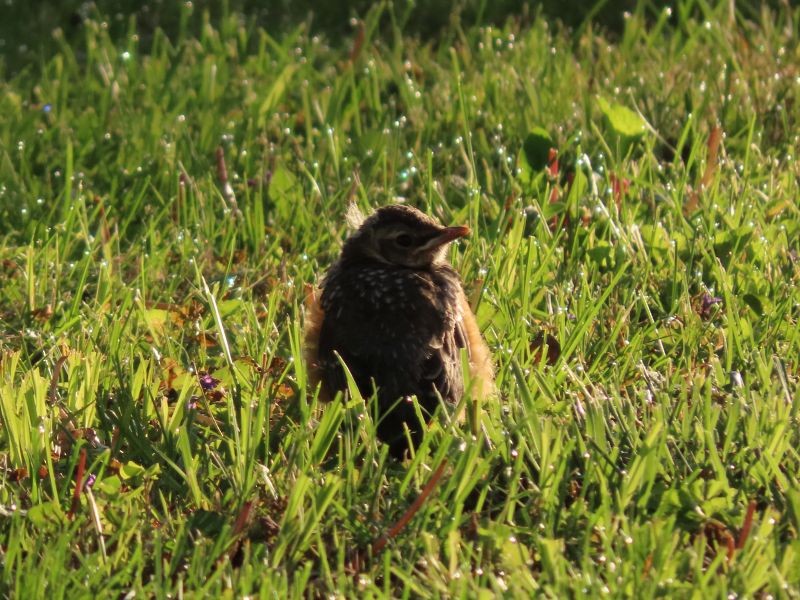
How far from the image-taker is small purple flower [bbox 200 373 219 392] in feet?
17.0

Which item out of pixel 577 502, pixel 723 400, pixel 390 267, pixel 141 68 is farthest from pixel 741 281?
pixel 141 68

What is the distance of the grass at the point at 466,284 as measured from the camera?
4125 millimetres

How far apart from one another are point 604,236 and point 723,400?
138 centimetres

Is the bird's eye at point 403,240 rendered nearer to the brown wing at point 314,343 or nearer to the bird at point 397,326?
the bird at point 397,326

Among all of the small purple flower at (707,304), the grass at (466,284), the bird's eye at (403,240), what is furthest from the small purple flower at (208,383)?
the small purple flower at (707,304)

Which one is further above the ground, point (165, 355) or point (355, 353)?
point (355, 353)

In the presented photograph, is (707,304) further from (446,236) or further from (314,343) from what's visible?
(314,343)

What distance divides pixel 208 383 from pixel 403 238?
93cm

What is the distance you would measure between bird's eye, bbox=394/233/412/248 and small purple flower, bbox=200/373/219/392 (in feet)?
2.87

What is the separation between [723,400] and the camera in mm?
4953

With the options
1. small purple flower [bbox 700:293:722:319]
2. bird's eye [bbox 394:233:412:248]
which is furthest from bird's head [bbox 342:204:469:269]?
small purple flower [bbox 700:293:722:319]

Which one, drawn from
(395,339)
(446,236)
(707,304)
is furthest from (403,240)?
(707,304)

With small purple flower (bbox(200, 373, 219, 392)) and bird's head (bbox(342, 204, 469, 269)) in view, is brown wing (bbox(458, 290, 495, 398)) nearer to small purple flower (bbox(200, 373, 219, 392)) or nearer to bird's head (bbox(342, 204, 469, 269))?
bird's head (bbox(342, 204, 469, 269))

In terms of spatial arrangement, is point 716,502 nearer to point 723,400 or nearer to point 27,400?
point 723,400
